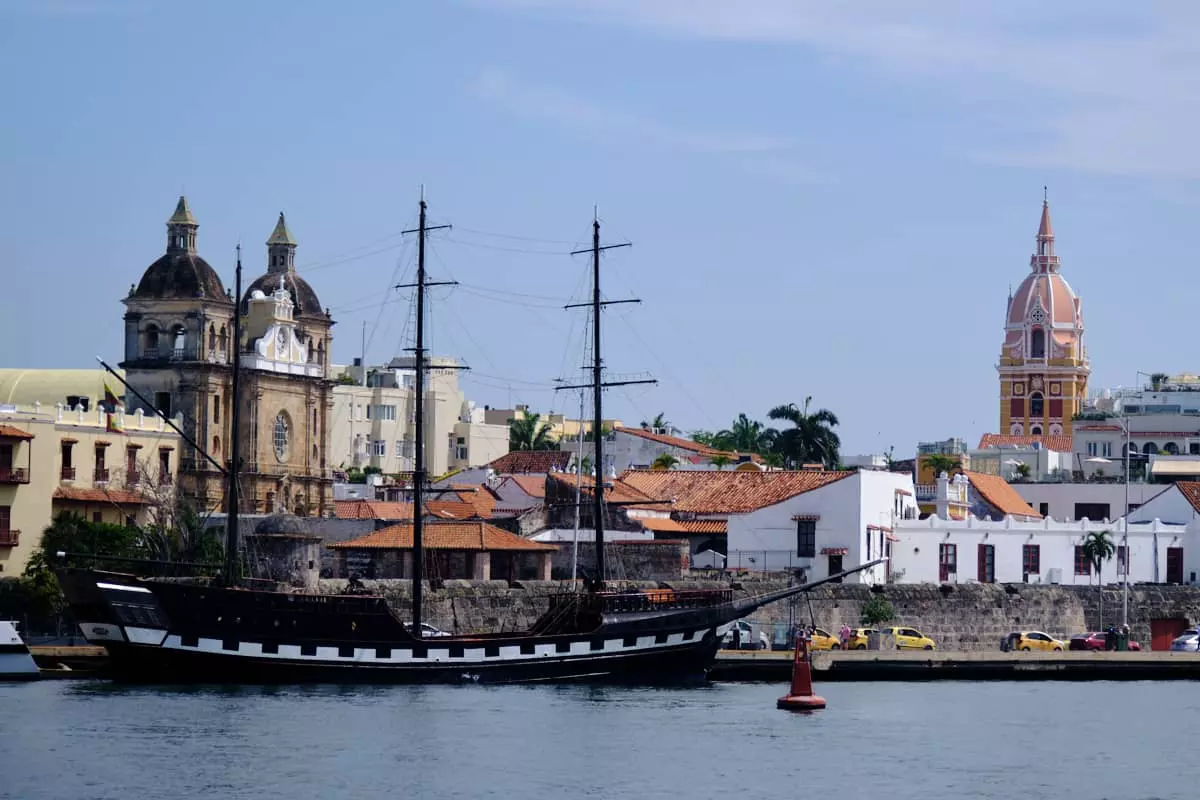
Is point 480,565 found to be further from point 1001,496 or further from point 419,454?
point 1001,496

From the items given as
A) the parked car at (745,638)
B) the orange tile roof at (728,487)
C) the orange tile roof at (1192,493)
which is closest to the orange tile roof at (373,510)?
the orange tile roof at (728,487)

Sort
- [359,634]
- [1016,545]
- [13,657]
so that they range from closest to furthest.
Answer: [13,657]
[359,634]
[1016,545]

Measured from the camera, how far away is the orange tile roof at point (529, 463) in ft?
371

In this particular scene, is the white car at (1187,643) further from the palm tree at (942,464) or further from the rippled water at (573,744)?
the palm tree at (942,464)

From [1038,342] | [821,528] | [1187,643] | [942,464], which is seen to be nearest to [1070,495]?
[942,464]

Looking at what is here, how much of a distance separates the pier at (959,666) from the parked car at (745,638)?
3.69 m

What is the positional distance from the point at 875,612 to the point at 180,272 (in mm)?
40171

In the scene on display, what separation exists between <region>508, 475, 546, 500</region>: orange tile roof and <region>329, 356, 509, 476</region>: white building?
47704 millimetres

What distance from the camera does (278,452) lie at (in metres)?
109

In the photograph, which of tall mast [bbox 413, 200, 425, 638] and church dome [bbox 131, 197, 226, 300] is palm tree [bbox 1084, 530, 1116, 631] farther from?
church dome [bbox 131, 197, 226, 300]

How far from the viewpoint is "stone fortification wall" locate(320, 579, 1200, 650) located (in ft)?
234

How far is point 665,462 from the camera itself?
115 metres

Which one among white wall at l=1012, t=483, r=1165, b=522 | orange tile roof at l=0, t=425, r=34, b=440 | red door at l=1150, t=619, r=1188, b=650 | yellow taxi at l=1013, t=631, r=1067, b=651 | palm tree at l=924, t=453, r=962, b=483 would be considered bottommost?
yellow taxi at l=1013, t=631, r=1067, b=651

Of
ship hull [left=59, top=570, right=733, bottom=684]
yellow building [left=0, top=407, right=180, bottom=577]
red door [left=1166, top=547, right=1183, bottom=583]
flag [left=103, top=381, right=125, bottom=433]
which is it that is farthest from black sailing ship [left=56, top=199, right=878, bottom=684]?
flag [left=103, top=381, right=125, bottom=433]
